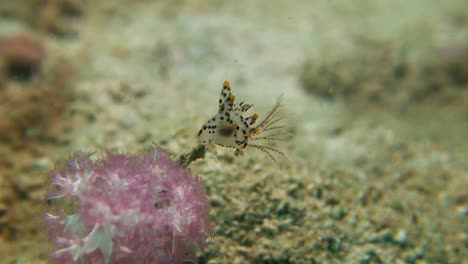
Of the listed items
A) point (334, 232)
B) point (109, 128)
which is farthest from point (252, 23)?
point (334, 232)

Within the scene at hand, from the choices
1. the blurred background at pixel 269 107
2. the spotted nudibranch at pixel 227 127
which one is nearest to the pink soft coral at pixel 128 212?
the spotted nudibranch at pixel 227 127

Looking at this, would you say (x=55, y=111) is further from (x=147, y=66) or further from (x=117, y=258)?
(x=117, y=258)

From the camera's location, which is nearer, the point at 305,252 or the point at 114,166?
the point at 114,166

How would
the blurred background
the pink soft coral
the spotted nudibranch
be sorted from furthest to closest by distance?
1. the blurred background
2. the spotted nudibranch
3. the pink soft coral

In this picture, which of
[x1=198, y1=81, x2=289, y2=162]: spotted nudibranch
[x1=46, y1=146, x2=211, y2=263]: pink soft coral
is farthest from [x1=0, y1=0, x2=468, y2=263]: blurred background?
[x1=198, y1=81, x2=289, y2=162]: spotted nudibranch

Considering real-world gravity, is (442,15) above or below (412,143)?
above

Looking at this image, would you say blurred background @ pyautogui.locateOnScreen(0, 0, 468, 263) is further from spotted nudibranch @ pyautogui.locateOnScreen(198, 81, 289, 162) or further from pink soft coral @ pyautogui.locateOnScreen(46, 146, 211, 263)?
spotted nudibranch @ pyautogui.locateOnScreen(198, 81, 289, 162)
